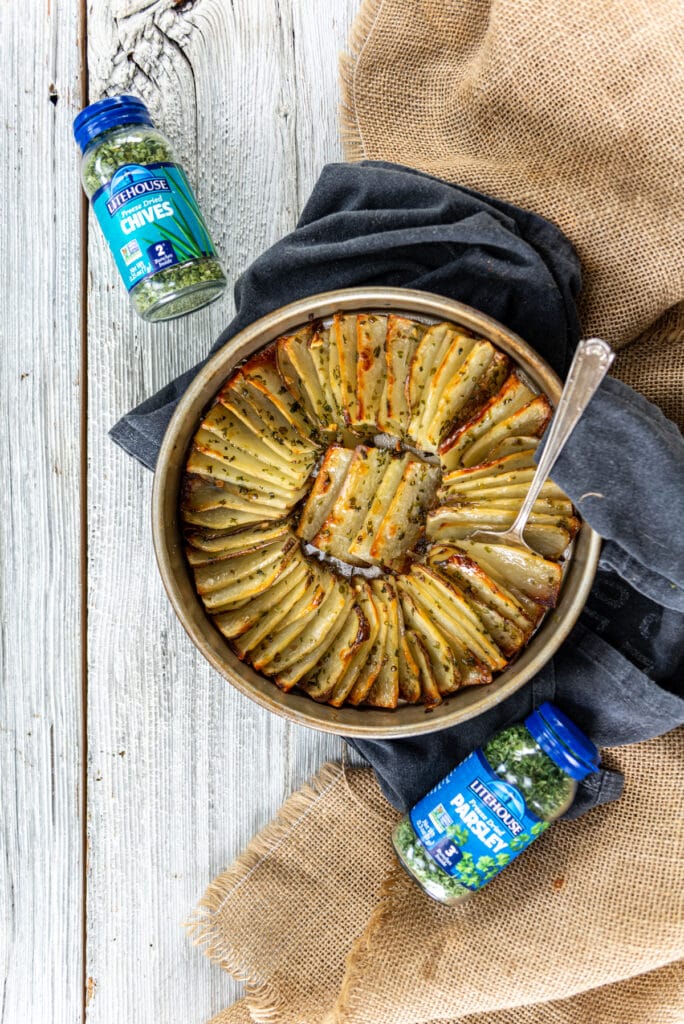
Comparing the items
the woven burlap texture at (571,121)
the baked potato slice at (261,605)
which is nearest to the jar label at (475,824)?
the baked potato slice at (261,605)

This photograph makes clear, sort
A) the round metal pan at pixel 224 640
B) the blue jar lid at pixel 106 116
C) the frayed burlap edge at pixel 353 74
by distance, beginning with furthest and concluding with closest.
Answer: the frayed burlap edge at pixel 353 74 < the blue jar lid at pixel 106 116 < the round metal pan at pixel 224 640

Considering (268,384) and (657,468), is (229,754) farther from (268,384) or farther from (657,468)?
(657,468)

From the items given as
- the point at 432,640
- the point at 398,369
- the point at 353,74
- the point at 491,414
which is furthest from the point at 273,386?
the point at 353,74

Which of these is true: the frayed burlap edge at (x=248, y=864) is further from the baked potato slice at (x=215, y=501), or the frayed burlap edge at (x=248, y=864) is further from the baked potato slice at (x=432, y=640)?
the baked potato slice at (x=215, y=501)

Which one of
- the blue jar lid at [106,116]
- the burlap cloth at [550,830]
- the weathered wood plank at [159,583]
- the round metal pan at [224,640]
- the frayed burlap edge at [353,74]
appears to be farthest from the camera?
the weathered wood plank at [159,583]

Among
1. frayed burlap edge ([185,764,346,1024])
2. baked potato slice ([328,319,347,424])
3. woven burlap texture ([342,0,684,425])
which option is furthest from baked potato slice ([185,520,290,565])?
woven burlap texture ([342,0,684,425])

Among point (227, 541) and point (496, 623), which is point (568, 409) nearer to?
point (496, 623)

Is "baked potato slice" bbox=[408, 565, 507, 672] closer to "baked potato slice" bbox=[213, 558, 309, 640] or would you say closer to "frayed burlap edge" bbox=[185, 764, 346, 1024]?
"baked potato slice" bbox=[213, 558, 309, 640]
